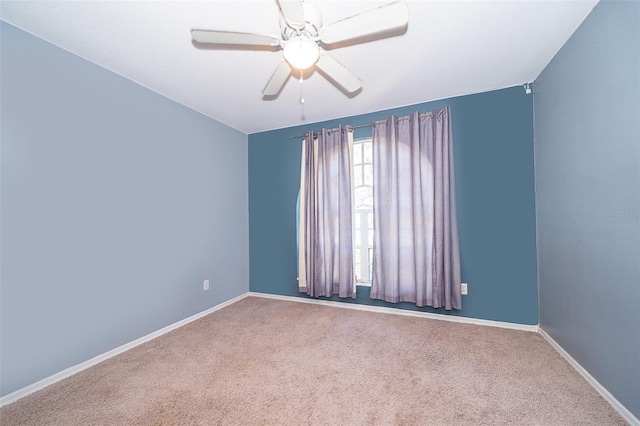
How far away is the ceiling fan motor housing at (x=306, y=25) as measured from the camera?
1322mm

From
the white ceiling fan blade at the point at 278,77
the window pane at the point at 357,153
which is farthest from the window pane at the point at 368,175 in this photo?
the white ceiling fan blade at the point at 278,77

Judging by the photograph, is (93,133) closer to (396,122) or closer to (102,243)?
(102,243)

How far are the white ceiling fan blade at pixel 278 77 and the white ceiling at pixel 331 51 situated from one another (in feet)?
1.01

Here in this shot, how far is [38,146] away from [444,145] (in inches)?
136

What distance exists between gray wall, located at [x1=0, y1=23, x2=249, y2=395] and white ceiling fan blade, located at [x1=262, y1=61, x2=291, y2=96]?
1.45m

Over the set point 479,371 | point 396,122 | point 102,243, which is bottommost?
point 479,371

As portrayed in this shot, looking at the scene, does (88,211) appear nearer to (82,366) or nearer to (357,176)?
(82,366)

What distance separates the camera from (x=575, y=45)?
1816mm

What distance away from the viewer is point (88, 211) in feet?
6.72

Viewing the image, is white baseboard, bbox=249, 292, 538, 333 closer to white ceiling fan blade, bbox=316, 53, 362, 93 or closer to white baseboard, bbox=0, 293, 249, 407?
white baseboard, bbox=0, 293, 249, 407

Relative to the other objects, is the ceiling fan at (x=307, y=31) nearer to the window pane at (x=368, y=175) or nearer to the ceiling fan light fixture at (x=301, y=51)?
the ceiling fan light fixture at (x=301, y=51)

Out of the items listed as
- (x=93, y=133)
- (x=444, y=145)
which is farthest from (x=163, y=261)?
(x=444, y=145)

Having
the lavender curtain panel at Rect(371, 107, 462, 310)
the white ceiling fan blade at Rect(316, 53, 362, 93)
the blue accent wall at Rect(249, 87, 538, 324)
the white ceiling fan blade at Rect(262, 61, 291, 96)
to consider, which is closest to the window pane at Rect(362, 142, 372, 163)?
the lavender curtain panel at Rect(371, 107, 462, 310)

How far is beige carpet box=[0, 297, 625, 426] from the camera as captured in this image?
148 cm
